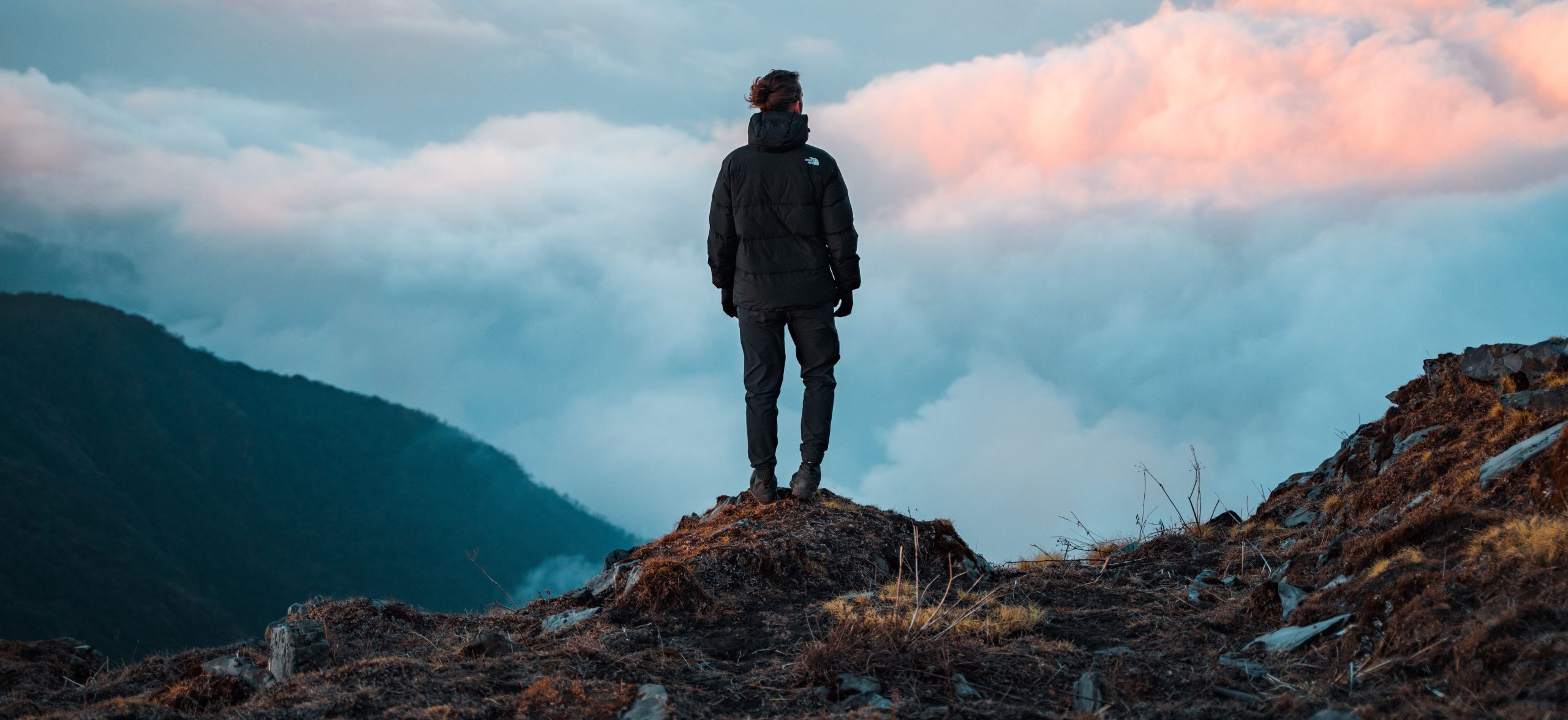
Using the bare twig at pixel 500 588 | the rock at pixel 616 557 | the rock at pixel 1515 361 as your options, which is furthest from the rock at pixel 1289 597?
the bare twig at pixel 500 588

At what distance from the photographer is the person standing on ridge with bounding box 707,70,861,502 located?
725 centimetres

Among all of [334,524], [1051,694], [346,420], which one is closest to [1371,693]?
[1051,694]

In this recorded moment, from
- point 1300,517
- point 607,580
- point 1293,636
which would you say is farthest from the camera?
point 1300,517

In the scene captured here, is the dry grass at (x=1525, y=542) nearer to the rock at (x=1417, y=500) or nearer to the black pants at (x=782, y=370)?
the rock at (x=1417, y=500)

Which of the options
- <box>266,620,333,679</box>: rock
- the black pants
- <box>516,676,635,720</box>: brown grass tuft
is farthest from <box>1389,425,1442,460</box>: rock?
<box>266,620,333,679</box>: rock

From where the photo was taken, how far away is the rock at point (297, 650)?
5.28 meters

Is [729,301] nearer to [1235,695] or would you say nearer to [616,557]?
[616,557]

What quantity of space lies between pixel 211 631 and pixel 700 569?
71.3 meters

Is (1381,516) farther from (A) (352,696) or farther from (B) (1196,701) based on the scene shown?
(A) (352,696)

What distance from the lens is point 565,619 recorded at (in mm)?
6227

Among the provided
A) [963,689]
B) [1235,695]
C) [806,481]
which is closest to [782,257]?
[806,481]

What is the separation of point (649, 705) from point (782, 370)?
3803 millimetres

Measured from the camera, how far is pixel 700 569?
258 inches

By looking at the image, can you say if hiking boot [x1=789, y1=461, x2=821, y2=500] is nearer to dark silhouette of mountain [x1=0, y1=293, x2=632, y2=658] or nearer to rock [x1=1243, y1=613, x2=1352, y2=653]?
rock [x1=1243, y1=613, x2=1352, y2=653]
